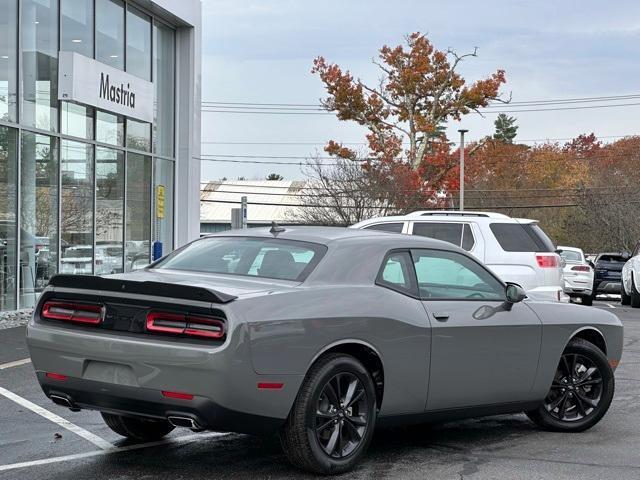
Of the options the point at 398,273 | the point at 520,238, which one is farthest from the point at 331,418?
the point at 520,238

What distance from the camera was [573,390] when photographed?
757cm

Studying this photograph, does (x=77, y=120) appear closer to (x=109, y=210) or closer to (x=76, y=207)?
(x=76, y=207)

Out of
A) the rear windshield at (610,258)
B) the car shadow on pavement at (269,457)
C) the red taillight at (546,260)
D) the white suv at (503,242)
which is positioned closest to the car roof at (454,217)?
the white suv at (503,242)

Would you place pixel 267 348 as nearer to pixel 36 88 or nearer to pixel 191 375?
pixel 191 375

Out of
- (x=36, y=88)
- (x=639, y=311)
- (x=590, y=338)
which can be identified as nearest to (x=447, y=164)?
(x=639, y=311)

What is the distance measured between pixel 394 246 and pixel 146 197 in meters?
17.3

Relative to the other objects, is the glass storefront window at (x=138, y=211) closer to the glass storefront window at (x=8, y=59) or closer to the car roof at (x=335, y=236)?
the glass storefront window at (x=8, y=59)

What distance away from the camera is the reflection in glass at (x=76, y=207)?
1895 cm

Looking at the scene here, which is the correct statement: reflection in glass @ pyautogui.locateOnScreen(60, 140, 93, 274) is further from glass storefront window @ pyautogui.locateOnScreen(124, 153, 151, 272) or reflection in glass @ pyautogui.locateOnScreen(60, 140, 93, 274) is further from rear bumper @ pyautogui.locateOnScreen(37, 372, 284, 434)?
rear bumper @ pyautogui.locateOnScreen(37, 372, 284, 434)

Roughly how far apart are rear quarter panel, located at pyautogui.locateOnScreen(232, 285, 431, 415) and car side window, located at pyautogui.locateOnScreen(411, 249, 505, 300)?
0.30m

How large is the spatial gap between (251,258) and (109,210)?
1500 centimetres

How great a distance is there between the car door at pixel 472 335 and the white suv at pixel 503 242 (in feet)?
20.4

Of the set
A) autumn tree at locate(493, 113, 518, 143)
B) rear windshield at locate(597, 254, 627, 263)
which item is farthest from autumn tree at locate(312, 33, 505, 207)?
autumn tree at locate(493, 113, 518, 143)

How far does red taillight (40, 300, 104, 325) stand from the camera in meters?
5.82
